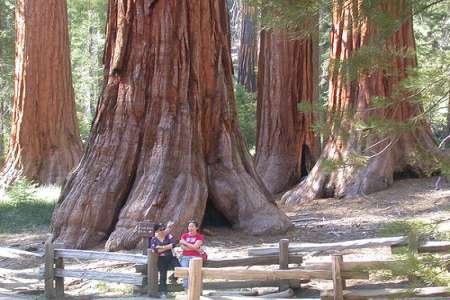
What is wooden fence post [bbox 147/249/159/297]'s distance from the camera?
931cm

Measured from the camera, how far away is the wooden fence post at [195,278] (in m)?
8.17

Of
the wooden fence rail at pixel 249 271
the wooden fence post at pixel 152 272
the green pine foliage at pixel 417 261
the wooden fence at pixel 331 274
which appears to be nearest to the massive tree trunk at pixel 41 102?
the wooden fence rail at pixel 249 271

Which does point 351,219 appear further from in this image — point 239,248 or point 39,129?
point 39,129

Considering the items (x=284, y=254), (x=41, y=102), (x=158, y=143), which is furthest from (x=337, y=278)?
(x=41, y=102)

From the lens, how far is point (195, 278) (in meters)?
8.20

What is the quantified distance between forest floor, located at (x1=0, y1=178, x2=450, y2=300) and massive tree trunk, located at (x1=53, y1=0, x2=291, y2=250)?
49cm

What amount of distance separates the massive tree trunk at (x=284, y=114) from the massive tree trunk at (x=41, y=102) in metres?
4.79

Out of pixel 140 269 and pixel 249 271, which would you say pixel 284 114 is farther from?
pixel 249 271

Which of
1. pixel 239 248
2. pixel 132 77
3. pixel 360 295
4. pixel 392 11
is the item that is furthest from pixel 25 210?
pixel 392 11

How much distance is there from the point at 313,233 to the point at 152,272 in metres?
4.01

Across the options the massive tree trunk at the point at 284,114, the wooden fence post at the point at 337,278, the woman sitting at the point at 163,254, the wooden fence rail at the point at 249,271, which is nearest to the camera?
the wooden fence rail at the point at 249,271

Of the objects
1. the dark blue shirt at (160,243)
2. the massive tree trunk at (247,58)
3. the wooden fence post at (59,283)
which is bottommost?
the wooden fence post at (59,283)

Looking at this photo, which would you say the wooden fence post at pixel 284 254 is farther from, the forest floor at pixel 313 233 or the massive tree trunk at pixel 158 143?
the massive tree trunk at pixel 158 143

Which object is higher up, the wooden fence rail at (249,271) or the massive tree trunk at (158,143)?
the massive tree trunk at (158,143)
